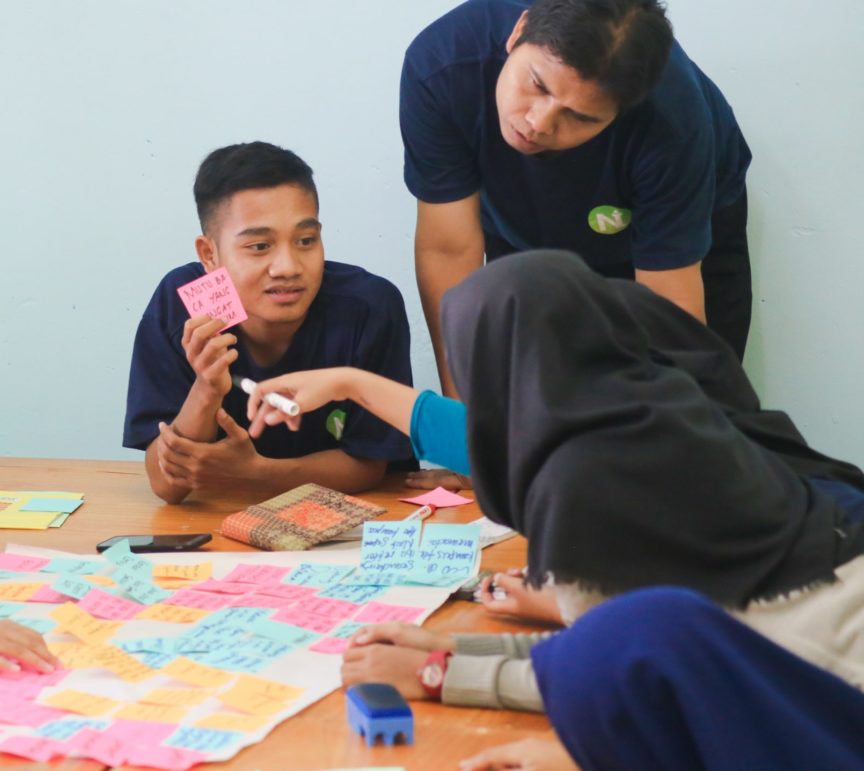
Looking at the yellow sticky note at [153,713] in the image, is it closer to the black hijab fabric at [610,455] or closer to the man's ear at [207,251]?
the black hijab fabric at [610,455]

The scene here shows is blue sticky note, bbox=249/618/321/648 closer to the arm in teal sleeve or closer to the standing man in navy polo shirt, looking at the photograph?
the arm in teal sleeve

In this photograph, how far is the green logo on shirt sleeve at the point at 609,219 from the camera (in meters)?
1.80

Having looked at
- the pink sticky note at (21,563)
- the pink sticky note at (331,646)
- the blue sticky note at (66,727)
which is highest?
the blue sticky note at (66,727)

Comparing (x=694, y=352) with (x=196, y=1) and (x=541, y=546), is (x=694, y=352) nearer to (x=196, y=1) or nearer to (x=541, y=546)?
(x=541, y=546)

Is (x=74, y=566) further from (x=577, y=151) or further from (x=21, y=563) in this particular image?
(x=577, y=151)

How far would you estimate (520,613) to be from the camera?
119cm

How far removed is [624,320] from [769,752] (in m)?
0.38

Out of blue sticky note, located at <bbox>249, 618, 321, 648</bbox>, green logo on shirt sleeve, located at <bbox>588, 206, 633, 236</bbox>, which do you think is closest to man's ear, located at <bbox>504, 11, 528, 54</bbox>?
green logo on shirt sleeve, located at <bbox>588, 206, 633, 236</bbox>

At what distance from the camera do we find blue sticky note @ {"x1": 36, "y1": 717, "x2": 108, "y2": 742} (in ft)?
3.08

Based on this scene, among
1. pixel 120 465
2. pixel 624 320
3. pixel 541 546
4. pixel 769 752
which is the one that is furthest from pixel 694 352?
pixel 120 465

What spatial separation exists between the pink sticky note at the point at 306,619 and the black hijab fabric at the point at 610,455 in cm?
30

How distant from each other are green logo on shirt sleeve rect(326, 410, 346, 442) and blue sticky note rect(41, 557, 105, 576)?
496mm

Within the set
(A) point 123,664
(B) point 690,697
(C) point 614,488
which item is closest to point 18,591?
(A) point 123,664

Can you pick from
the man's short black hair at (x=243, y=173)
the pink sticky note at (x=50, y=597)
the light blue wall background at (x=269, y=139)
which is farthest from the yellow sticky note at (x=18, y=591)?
the light blue wall background at (x=269, y=139)
